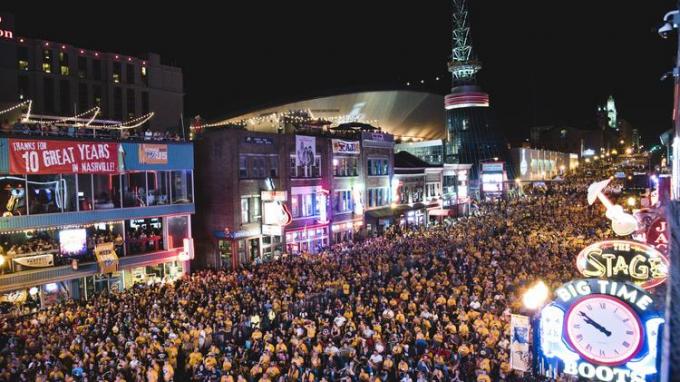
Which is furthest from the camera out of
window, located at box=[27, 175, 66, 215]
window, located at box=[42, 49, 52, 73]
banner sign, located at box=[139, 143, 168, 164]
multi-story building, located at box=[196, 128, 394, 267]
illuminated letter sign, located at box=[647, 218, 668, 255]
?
window, located at box=[42, 49, 52, 73]

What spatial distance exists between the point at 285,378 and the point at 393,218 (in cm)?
3462

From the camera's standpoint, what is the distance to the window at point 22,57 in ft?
185

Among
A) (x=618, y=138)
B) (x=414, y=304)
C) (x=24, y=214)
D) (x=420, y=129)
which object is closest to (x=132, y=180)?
(x=24, y=214)

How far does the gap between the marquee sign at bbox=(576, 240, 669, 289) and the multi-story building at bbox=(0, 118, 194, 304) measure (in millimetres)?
22978

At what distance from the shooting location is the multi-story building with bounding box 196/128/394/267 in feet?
108

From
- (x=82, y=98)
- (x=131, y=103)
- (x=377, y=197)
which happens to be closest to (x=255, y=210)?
(x=377, y=197)

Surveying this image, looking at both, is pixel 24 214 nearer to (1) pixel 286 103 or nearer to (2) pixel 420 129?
(1) pixel 286 103

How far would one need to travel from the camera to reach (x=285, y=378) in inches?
537

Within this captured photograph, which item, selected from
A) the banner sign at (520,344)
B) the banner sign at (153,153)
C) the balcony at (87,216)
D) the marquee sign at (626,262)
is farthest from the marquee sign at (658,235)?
the banner sign at (153,153)

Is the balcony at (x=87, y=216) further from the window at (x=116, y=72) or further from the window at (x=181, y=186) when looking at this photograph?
the window at (x=116, y=72)

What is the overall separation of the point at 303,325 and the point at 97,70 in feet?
194

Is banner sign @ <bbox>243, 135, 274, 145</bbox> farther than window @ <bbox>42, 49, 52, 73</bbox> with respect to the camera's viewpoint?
No

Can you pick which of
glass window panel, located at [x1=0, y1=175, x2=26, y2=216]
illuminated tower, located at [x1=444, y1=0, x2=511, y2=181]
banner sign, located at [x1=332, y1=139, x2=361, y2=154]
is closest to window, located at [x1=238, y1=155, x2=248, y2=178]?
banner sign, located at [x1=332, y1=139, x2=361, y2=154]

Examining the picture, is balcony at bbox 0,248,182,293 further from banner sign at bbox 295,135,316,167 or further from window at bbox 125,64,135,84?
window at bbox 125,64,135,84
